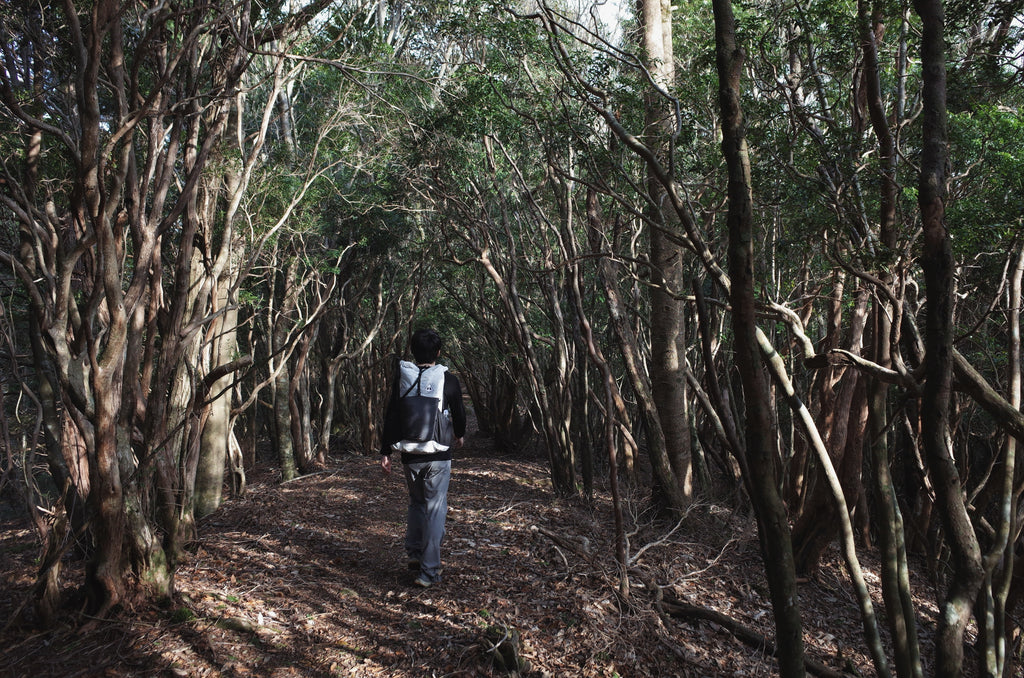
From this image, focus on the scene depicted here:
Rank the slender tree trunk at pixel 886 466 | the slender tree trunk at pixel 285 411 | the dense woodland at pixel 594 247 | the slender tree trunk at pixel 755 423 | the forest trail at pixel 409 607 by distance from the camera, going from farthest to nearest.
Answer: the slender tree trunk at pixel 285 411
the slender tree trunk at pixel 886 466
the forest trail at pixel 409 607
the dense woodland at pixel 594 247
the slender tree trunk at pixel 755 423

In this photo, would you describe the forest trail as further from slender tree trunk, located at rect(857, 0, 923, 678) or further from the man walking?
slender tree trunk, located at rect(857, 0, 923, 678)

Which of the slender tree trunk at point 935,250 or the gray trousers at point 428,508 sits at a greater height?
the slender tree trunk at point 935,250

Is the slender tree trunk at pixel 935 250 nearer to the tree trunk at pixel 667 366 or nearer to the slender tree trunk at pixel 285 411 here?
the tree trunk at pixel 667 366

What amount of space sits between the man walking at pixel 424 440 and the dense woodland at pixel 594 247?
0.81 metres

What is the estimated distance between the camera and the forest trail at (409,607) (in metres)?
3.63

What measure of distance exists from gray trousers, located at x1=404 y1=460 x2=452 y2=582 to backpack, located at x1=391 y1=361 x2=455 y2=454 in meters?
0.15

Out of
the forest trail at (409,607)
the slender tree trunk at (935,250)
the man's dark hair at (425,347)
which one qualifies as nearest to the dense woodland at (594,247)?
the slender tree trunk at (935,250)

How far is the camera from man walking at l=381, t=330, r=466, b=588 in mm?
4656

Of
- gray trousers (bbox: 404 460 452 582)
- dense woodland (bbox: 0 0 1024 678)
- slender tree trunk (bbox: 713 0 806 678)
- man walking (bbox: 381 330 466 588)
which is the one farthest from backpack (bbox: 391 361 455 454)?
slender tree trunk (bbox: 713 0 806 678)

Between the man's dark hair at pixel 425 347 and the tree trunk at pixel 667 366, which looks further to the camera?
the tree trunk at pixel 667 366

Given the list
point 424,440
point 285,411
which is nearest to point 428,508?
point 424,440

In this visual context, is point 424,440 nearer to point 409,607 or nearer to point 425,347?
point 425,347

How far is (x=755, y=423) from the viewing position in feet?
7.29

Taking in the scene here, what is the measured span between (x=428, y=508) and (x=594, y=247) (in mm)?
3806
